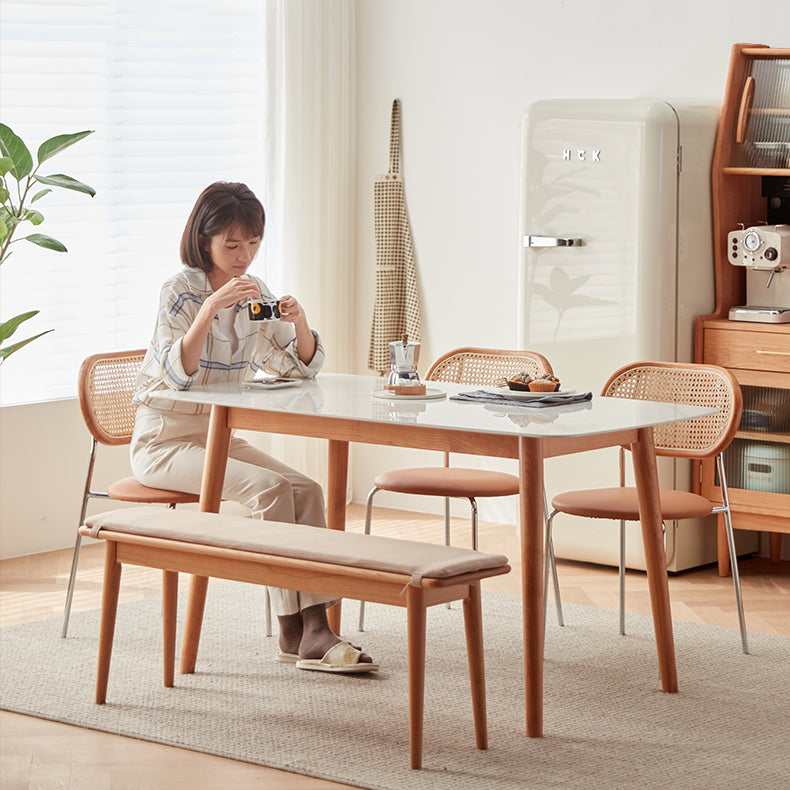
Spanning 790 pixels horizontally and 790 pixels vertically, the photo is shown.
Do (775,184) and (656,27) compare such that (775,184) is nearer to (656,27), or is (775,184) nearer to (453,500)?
(656,27)

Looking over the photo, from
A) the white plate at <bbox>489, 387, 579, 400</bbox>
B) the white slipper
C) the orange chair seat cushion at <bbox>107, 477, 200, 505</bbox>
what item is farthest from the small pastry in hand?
the orange chair seat cushion at <bbox>107, 477, 200, 505</bbox>

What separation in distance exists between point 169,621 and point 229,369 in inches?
27.3

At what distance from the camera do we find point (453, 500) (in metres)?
5.59

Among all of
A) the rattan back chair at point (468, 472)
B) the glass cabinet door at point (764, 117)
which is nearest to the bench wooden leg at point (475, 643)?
the rattan back chair at point (468, 472)

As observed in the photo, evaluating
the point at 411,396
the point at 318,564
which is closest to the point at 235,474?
the point at 411,396

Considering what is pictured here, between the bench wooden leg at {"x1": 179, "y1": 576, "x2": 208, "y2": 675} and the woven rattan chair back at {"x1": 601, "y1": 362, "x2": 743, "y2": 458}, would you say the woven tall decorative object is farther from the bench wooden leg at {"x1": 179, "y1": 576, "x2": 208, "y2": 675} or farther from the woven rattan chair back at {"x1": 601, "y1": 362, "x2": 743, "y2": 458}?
the bench wooden leg at {"x1": 179, "y1": 576, "x2": 208, "y2": 675}

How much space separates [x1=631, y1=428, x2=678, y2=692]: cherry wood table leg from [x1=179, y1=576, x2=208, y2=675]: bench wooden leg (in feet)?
3.63

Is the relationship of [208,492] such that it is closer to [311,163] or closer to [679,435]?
[679,435]

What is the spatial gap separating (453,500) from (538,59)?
70.5 inches

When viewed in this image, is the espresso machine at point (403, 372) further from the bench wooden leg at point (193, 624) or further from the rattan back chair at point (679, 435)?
the bench wooden leg at point (193, 624)

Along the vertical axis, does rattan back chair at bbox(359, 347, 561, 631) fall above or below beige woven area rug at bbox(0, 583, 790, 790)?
above

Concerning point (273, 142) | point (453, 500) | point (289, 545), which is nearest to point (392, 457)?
point (453, 500)

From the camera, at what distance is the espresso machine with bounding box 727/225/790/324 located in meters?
4.37

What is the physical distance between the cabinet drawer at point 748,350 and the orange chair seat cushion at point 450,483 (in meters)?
1.03
